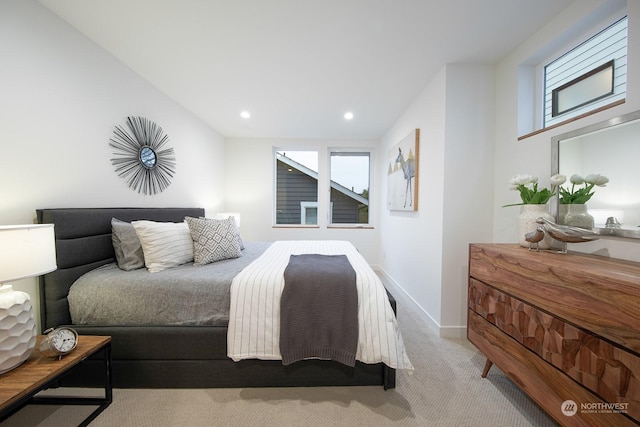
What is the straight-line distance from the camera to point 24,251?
104cm

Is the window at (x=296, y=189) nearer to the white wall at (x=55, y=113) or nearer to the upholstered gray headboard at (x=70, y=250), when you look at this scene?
the white wall at (x=55, y=113)

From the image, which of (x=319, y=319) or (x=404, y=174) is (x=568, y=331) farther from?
(x=404, y=174)

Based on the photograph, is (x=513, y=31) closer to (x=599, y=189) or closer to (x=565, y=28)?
(x=565, y=28)

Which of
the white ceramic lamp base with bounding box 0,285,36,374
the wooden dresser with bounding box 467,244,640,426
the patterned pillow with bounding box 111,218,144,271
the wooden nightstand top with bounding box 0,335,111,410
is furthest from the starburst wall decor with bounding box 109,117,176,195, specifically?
the wooden dresser with bounding box 467,244,640,426

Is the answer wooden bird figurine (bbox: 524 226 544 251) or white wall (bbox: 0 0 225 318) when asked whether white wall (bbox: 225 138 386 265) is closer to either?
white wall (bbox: 0 0 225 318)

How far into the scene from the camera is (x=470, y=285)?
1.71 metres

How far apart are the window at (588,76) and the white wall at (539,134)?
0.10m

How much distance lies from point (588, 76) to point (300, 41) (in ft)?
6.67

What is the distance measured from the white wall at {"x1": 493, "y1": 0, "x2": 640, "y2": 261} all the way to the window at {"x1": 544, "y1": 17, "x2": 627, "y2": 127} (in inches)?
3.9

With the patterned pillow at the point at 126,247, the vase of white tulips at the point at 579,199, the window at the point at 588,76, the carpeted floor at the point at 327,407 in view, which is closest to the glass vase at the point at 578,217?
the vase of white tulips at the point at 579,199

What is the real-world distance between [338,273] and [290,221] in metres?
3.18

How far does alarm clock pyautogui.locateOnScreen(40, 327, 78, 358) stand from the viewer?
1.16 metres

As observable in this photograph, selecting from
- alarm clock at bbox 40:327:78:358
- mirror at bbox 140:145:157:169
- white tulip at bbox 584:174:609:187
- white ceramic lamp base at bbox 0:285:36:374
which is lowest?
alarm clock at bbox 40:327:78:358

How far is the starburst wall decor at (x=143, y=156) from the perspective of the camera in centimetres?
212
